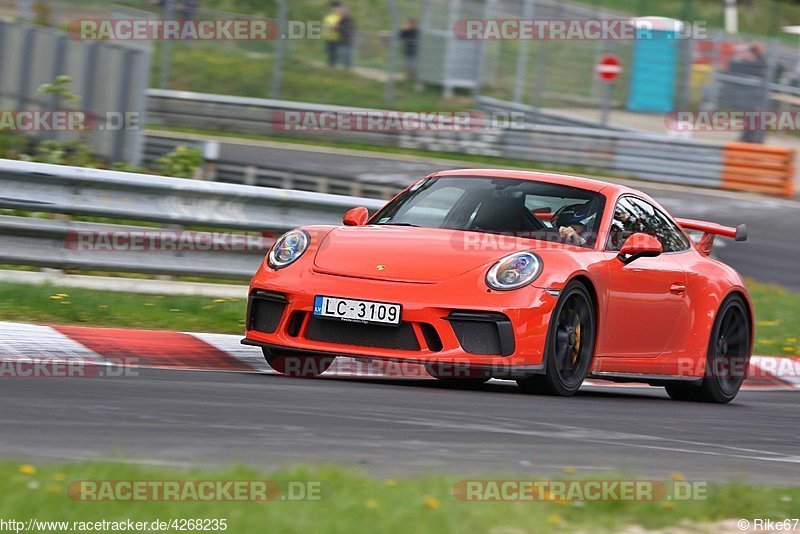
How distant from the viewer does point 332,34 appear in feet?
84.1

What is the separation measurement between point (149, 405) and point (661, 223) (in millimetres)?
4293

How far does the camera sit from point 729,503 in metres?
4.66

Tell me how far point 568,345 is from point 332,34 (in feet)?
62.1

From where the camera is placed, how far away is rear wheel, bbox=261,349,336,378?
761cm

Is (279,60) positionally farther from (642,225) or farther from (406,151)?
(642,225)

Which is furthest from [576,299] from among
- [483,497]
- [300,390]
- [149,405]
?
[483,497]

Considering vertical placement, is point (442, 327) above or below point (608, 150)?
below

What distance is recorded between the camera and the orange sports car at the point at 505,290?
702 centimetres

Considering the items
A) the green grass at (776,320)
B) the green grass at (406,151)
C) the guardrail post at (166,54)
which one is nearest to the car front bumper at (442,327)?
the green grass at (776,320)

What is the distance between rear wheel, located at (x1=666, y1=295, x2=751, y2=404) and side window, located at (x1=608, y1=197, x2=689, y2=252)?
0.55m

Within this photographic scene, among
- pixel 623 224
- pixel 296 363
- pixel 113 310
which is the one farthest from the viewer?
pixel 113 310

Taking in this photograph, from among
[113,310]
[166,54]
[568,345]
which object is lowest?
[113,310]

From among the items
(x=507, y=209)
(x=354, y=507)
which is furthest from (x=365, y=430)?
(x=507, y=209)

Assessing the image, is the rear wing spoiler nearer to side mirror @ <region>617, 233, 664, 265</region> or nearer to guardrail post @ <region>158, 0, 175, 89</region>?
side mirror @ <region>617, 233, 664, 265</region>
